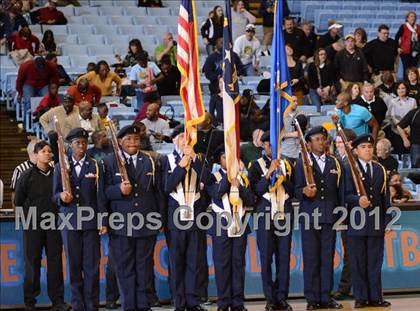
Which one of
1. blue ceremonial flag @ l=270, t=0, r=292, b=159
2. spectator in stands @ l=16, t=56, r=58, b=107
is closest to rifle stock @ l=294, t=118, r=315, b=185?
blue ceremonial flag @ l=270, t=0, r=292, b=159

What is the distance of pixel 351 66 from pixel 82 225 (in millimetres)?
7892

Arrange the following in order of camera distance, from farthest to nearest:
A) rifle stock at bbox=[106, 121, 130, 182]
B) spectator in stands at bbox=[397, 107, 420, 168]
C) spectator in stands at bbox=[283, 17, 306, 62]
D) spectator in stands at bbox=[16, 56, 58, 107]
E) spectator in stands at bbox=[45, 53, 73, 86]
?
spectator in stands at bbox=[283, 17, 306, 62]
spectator in stands at bbox=[45, 53, 73, 86]
spectator in stands at bbox=[16, 56, 58, 107]
spectator in stands at bbox=[397, 107, 420, 168]
rifle stock at bbox=[106, 121, 130, 182]

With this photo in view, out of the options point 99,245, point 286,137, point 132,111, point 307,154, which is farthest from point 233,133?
point 132,111

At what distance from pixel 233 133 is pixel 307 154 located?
34.4 inches

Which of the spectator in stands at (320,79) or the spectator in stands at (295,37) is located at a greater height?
the spectator in stands at (295,37)

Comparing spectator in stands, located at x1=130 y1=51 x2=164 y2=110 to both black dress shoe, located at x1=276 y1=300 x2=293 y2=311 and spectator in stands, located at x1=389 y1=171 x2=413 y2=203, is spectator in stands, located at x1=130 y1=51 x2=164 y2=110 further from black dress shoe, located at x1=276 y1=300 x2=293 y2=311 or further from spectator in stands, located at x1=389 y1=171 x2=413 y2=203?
black dress shoe, located at x1=276 y1=300 x2=293 y2=311

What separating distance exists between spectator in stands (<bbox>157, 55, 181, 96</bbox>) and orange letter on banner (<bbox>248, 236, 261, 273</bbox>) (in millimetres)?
5796

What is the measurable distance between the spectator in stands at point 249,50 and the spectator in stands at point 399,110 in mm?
2876

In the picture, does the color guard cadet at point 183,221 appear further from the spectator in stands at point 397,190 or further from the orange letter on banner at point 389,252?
the spectator in stands at point 397,190

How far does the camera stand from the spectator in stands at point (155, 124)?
18625 mm

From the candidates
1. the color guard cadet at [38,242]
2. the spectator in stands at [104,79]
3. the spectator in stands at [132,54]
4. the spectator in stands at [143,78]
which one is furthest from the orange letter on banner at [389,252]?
the spectator in stands at [132,54]

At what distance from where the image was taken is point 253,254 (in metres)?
15.6

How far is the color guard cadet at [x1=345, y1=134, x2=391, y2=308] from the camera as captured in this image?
48.9 ft

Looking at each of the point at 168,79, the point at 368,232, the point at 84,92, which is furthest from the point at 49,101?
the point at 368,232
